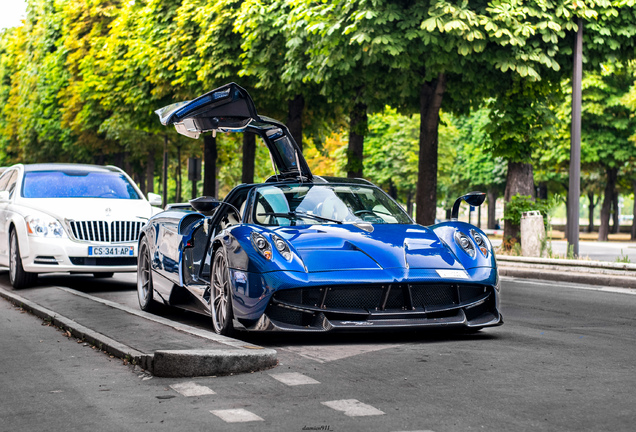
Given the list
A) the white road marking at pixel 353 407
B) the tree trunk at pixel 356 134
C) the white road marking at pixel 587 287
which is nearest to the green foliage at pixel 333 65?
the tree trunk at pixel 356 134

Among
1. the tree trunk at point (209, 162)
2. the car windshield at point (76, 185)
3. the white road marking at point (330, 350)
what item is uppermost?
the tree trunk at point (209, 162)

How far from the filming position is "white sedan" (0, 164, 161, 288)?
500 inches

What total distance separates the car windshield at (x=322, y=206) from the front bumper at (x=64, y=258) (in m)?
5.35

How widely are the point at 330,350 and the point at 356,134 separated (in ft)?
62.3

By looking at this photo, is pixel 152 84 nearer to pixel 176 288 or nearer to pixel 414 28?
pixel 414 28

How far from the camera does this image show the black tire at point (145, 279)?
999cm

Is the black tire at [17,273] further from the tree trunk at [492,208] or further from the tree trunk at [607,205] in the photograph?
the tree trunk at [492,208]

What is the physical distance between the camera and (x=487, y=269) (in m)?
7.19

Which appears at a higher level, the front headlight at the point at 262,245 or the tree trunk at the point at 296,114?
the tree trunk at the point at 296,114

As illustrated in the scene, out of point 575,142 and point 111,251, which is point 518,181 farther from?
point 111,251

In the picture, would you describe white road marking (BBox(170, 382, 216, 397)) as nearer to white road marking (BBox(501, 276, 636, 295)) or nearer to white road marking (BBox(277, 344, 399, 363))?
white road marking (BBox(277, 344, 399, 363))

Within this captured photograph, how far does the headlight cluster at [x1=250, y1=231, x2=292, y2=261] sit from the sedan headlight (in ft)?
4.74

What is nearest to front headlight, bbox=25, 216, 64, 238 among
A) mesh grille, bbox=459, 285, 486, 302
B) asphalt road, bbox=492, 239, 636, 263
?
mesh grille, bbox=459, 285, 486, 302

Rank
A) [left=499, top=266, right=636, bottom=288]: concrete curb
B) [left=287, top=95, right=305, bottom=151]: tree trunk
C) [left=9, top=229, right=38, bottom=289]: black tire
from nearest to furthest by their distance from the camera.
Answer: [left=9, top=229, right=38, bottom=289]: black tire < [left=499, top=266, right=636, bottom=288]: concrete curb < [left=287, top=95, right=305, bottom=151]: tree trunk
